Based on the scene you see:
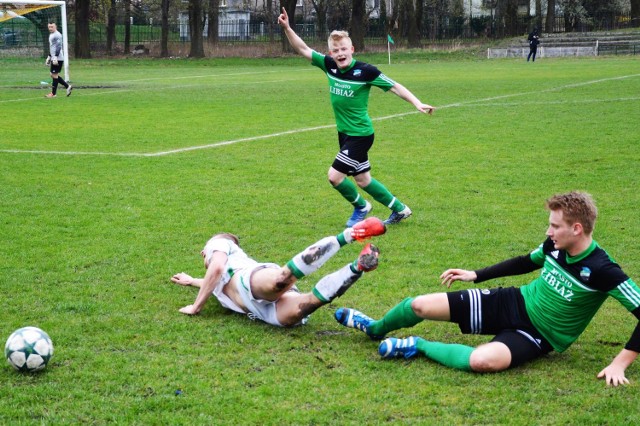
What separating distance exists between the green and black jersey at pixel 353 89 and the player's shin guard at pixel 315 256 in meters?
3.78

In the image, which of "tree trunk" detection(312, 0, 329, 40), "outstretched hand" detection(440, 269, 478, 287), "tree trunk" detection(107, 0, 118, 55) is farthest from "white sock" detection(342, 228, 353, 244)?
"tree trunk" detection(312, 0, 329, 40)

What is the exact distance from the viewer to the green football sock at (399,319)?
17.2 ft

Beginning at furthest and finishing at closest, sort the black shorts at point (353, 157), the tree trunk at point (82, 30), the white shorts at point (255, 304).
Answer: the tree trunk at point (82, 30)
the black shorts at point (353, 157)
the white shorts at point (255, 304)

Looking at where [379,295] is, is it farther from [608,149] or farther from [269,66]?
[269,66]

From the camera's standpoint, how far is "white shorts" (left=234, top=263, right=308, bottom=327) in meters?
5.69

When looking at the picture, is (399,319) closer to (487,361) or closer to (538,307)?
(487,361)

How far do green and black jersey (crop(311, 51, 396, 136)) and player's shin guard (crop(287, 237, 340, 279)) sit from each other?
3779 millimetres

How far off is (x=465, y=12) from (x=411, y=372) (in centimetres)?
8155

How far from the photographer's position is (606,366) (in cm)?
503

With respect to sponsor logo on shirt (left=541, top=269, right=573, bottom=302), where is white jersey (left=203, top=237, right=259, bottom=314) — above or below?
below

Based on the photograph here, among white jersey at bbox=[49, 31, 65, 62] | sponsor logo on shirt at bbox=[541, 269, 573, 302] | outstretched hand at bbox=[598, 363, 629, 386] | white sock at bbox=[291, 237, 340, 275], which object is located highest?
white jersey at bbox=[49, 31, 65, 62]

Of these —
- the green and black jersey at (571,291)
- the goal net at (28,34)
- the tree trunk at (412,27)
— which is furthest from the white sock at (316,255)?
the tree trunk at (412,27)

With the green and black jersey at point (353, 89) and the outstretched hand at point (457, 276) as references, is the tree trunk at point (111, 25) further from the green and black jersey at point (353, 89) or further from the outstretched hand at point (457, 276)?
the outstretched hand at point (457, 276)

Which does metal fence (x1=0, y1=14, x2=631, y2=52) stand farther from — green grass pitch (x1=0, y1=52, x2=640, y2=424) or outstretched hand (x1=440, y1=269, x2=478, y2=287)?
outstretched hand (x1=440, y1=269, x2=478, y2=287)
